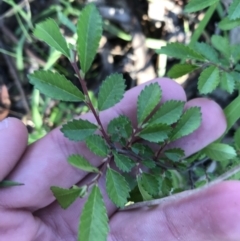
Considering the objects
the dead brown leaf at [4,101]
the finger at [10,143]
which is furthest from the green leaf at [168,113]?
the dead brown leaf at [4,101]

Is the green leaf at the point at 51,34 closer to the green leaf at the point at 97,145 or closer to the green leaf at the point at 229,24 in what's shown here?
the green leaf at the point at 97,145

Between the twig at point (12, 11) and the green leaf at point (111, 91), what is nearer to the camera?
the green leaf at point (111, 91)

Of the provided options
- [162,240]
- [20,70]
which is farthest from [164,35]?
[162,240]

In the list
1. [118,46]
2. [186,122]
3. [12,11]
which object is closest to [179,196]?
[186,122]

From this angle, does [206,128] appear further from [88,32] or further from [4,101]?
[4,101]

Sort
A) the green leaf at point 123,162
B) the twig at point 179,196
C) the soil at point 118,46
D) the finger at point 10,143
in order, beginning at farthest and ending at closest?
the soil at point 118,46, the finger at point 10,143, the green leaf at point 123,162, the twig at point 179,196

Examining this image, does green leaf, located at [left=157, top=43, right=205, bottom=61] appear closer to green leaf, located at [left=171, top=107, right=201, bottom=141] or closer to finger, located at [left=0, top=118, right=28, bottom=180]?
green leaf, located at [left=171, top=107, right=201, bottom=141]

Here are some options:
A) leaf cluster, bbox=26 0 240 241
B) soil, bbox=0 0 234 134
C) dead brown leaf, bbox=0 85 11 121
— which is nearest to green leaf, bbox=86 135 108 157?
leaf cluster, bbox=26 0 240 241

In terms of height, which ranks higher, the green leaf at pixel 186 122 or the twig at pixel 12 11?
the twig at pixel 12 11
